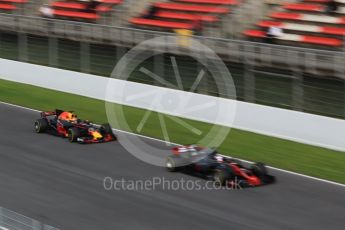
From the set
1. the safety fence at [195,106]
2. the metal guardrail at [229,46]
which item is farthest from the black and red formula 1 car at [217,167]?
the metal guardrail at [229,46]

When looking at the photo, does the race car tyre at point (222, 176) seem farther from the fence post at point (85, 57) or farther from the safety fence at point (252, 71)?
the fence post at point (85, 57)

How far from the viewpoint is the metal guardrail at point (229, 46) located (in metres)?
20.8

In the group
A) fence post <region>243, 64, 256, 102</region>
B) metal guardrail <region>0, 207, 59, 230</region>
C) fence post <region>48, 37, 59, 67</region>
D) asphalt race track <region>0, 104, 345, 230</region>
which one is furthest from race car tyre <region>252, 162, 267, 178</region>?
fence post <region>48, 37, 59, 67</region>

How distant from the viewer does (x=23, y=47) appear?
101 feet

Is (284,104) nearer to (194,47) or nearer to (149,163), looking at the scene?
(194,47)

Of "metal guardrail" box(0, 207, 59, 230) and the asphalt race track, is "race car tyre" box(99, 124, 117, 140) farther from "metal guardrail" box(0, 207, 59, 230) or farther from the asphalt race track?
"metal guardrail" box(0, 207, 59, 230)


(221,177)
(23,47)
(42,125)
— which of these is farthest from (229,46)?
(23,47)

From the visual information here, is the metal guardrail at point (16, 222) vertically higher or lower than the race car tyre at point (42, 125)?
higher

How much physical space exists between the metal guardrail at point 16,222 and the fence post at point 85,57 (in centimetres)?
1680

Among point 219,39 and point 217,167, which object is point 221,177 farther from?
point 219,39

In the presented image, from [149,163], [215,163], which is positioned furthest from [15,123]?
[215,163]

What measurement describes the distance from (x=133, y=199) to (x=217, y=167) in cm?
236

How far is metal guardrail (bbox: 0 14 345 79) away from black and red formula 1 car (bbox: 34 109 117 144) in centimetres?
583

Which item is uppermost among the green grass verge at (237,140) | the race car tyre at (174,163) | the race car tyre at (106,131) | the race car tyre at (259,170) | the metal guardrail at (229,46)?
the metal guardrail at (229,46)
